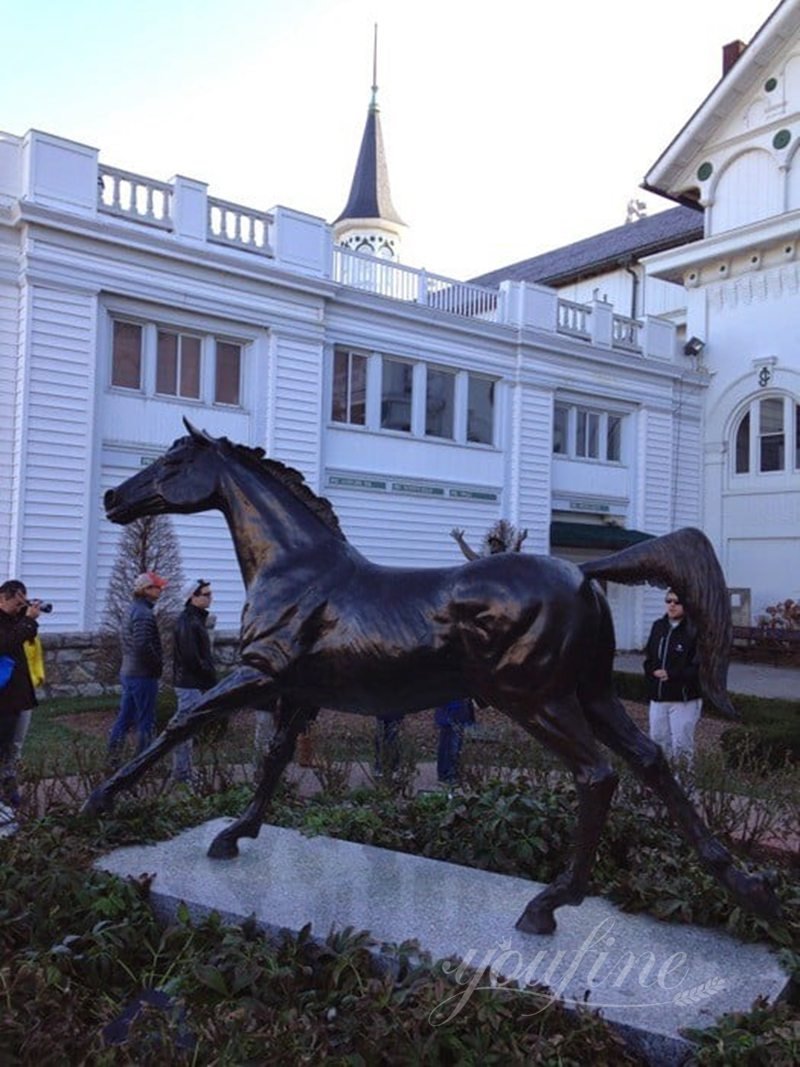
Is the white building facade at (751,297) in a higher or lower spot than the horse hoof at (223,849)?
higher

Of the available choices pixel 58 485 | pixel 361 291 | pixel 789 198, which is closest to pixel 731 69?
pixel 789 198

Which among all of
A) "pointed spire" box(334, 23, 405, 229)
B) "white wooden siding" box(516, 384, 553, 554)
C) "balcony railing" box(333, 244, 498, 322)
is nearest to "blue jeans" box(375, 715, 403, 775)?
"balcony railing" box(333, 244, 498, 322)

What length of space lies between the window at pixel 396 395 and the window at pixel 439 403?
1.98 ft

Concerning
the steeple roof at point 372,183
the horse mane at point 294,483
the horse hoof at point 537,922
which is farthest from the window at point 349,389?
the horse hoof at point 537,922

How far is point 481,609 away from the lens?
172 inches

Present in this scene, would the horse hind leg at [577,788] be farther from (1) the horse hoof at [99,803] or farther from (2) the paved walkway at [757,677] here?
(2) the paved walkway at [757,677]

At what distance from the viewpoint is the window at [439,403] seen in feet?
76.5

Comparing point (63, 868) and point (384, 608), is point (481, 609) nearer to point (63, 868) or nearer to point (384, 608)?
point (384, 608)

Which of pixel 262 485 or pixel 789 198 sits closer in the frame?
pixel 262 485

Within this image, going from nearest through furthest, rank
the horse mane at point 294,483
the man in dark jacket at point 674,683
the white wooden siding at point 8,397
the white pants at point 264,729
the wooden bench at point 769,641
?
1. the horse mane at point 294,483
2. the white pants at point 264,729
3. the man in dark jacket at point 674,683
4. the white wooden siding at point 8,397
5. the wooden bench at point 769,641

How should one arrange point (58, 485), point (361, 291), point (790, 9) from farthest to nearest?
point (790, 9)
point (361, 291)
point (58, 485)

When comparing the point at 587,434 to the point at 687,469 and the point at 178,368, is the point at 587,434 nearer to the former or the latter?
the point at 687,469

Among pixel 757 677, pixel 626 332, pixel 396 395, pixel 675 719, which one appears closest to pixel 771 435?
pixel 626 332

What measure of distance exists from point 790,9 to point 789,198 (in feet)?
16.1
